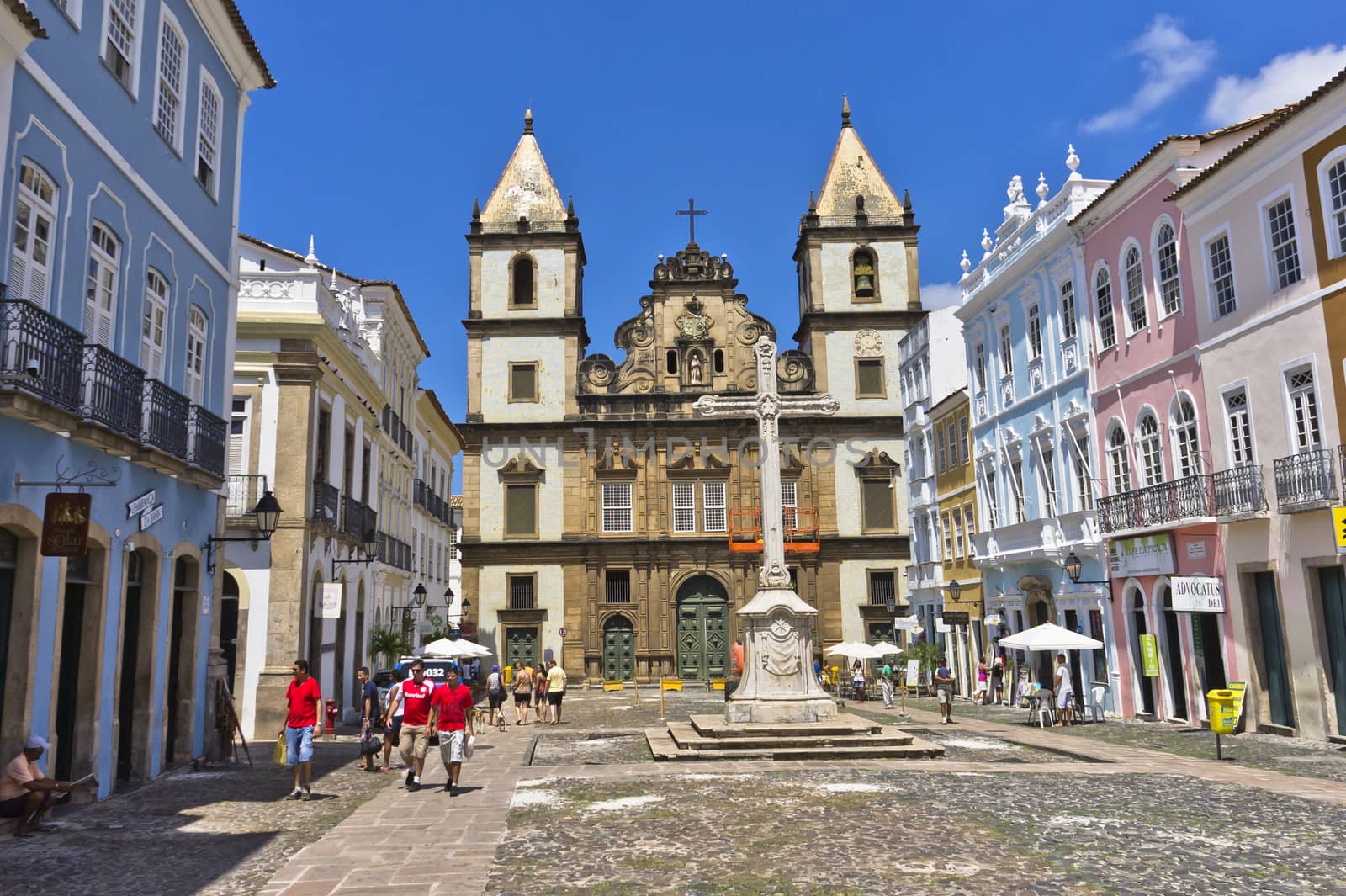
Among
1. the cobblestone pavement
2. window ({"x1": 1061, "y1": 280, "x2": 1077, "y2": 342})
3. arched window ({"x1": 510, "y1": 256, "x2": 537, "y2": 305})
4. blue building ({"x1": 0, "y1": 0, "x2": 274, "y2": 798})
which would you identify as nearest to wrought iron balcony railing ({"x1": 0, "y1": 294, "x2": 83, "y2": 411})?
blue building ({"x1": 0, "y1": 0, "x2": 274, "y2": 798})

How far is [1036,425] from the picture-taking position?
2656cm

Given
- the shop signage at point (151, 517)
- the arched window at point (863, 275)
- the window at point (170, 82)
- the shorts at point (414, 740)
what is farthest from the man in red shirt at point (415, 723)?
the arched window at point (863, 275)

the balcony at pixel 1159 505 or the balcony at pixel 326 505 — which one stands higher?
the balcony at pixel 326 505

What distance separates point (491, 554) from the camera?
4353 centimetres

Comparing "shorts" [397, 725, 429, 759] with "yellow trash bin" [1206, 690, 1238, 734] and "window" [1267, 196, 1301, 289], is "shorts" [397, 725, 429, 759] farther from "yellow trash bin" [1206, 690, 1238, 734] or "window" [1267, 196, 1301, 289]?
"window" [1267, 196, 1301, 289]

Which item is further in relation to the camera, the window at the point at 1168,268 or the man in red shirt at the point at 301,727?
the window at the point at 1168,268

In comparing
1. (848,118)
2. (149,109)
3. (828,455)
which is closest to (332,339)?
(149,109)

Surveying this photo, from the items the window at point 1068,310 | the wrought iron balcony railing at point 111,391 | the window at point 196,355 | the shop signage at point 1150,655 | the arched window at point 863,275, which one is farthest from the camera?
the arched window at point 863,275

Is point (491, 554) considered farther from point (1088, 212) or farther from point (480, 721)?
point (1088, 212)

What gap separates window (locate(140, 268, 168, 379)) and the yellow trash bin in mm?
14629

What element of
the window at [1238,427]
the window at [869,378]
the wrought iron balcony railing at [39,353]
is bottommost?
the wrought iron balcony railing at [39,353]

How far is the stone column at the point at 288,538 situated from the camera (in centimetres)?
2058

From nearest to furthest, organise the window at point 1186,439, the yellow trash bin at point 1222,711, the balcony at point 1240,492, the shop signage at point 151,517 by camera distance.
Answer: the shop signage at point 151,517
the yellow trash bin at point 1222,711
the balcony at point 1240,492
the window at point 1186,439

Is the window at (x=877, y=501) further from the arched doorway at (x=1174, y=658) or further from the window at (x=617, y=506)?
the arched doorway at (x=1174, y=658)
